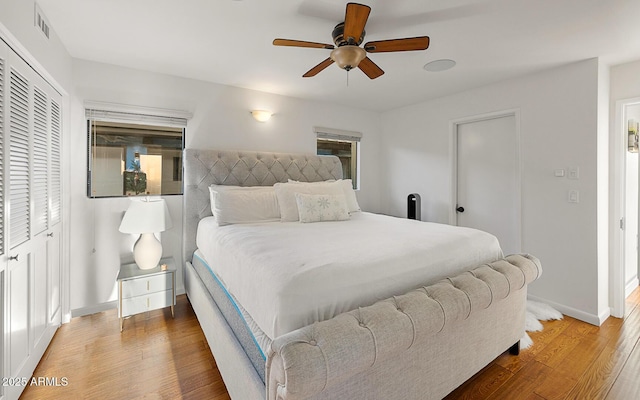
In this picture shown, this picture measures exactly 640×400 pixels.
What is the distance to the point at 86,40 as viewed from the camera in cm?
233

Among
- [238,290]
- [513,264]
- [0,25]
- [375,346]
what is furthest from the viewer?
[513,264]

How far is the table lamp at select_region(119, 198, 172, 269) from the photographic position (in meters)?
2.56

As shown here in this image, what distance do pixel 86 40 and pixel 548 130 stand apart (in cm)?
435

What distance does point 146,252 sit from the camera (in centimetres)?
270

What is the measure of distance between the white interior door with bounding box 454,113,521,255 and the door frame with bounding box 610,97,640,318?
764 mm

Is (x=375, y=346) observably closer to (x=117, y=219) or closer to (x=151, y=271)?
(x=151, y=271)

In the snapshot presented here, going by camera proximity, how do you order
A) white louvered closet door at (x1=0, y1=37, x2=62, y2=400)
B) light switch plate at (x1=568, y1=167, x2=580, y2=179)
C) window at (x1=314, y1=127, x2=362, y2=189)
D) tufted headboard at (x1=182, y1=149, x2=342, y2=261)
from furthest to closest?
window at (x1=314, y1=127, x2=362, y2=189) < tufted headboard at (x1=182, y1=149, x2=342, y2=261) < light switch plate at (x1=568, y1=167, x2=580, y2=179) < white louvered closet door at (x1=0, y1=37, x2=62, y2=400)

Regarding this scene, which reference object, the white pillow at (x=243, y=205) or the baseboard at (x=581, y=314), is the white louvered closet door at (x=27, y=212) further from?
the baseboard at (x=581, y=314)

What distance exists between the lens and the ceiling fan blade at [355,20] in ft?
5.07

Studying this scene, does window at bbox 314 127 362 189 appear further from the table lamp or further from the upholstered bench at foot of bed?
the upholstered bench at foot of bed

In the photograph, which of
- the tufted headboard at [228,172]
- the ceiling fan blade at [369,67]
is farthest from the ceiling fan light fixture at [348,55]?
the tufted headboard at [228,172]

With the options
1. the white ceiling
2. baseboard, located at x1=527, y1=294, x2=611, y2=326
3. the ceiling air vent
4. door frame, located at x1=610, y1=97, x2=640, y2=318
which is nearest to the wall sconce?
the white ceiling

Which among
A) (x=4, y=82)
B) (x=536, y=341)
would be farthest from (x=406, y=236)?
(x=4, y=82)

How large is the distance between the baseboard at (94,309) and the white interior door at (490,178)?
4.19 metres
